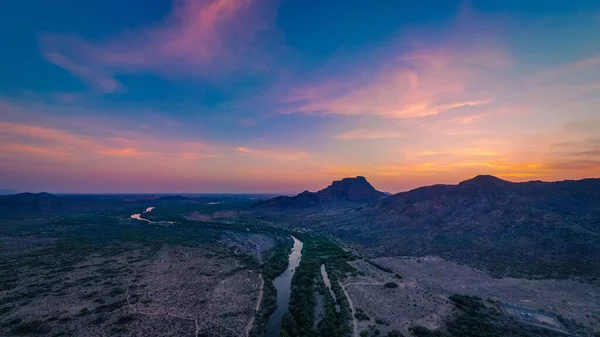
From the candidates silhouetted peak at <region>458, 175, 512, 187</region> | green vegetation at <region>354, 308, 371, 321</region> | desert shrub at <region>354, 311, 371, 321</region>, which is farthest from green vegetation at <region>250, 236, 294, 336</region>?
silhouetted peak at <region>458, 175, 512, 187</region>

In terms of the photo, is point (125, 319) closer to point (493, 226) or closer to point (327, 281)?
point (327, 281)

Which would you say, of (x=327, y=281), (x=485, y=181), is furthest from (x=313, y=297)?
(x=485, y=181)

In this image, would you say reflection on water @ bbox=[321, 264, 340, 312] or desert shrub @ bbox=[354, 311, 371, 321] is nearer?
desert shrub @ bbox=[354, 311, 371, 321]

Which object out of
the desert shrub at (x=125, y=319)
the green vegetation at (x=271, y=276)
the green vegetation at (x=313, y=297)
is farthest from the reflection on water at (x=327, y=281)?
the desert shrub at (x=125, y=319)

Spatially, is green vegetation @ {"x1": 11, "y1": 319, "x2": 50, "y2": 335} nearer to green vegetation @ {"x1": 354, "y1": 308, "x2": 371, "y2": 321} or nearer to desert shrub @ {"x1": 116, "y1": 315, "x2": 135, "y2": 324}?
desert shrub @ {"x1": 116, "y1": 315, "x2": 135, "y2": 324}

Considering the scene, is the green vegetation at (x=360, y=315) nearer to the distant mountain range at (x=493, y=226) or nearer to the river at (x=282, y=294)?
the river at (x=282, y=294)

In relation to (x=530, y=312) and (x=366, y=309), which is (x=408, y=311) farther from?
(x=530, y=312)

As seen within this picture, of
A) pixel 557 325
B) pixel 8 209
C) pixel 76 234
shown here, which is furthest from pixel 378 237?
pixel 8 209
